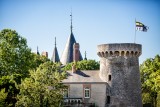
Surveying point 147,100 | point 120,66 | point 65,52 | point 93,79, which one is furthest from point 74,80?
point 65,52

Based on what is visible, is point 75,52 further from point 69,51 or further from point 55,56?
point 55,56

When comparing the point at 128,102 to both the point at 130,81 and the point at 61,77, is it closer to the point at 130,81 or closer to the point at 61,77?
the point at 130,81

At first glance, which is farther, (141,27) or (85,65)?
(85,65)

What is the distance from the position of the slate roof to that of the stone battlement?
347cm

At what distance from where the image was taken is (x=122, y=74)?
51750mm

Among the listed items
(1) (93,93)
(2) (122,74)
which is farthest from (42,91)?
(2) (122,74)

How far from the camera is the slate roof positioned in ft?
168

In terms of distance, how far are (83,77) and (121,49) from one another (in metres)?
6.92

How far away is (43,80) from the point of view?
123 feet

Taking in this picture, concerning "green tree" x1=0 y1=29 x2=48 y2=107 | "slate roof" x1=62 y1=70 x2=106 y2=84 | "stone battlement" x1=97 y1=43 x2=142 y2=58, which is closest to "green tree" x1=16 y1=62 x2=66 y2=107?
"green tree" x1=0 y1=29 x2=48 y2=107

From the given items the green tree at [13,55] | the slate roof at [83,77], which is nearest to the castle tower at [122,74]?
the slate roof at [83,77]

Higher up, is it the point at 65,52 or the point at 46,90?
the point at 65,52

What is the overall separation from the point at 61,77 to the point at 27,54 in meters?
14.0

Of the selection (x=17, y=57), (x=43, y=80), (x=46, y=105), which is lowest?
(x=46, y=105)
